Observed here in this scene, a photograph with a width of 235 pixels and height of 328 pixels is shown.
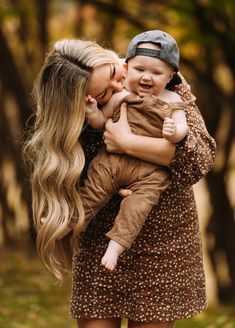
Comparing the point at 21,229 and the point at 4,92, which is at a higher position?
the point at 4,92

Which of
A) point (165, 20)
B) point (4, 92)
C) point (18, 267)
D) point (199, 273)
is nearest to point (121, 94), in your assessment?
point (199, 273)

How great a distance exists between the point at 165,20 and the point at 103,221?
6.97m

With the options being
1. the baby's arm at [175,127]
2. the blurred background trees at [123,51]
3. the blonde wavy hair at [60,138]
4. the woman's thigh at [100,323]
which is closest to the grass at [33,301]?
the blurred background trees at [123,51]

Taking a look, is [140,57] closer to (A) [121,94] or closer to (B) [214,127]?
(A) [121,94]

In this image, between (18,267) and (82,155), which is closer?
(82,155)

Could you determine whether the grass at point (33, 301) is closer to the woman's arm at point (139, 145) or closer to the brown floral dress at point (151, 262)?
the brown floral dress at point (151, 262)

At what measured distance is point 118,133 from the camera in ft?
10.5

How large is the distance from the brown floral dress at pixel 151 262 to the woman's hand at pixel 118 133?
156mm

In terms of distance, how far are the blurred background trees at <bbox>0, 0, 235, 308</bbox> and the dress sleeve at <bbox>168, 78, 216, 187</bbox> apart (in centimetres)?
490

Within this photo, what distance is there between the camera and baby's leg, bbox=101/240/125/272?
3.18 metres

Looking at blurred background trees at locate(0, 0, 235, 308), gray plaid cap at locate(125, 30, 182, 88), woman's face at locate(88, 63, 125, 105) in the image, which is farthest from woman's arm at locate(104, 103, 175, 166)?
blurred background trees at locate(0, 0, 235, 308)

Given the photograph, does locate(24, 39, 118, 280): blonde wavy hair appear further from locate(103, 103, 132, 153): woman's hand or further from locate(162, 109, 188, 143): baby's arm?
locate(162, 109, 188, 143): baby's arm

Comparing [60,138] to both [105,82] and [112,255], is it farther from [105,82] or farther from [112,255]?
[112,255]

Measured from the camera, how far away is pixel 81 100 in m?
3.21
